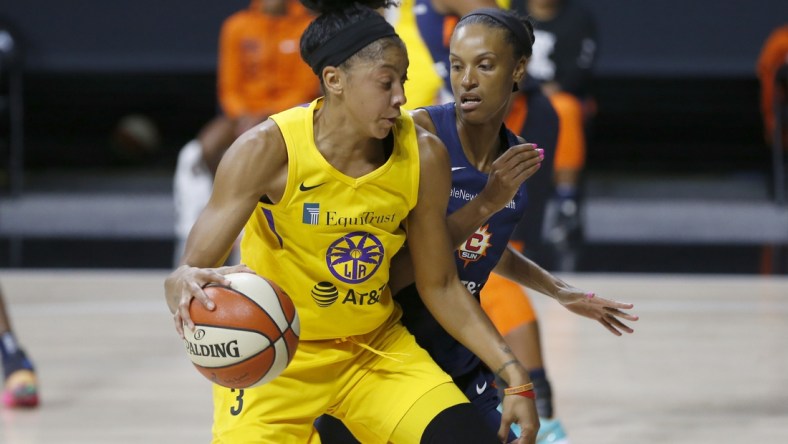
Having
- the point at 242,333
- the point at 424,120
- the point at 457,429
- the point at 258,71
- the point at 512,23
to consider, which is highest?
the point at 258,71

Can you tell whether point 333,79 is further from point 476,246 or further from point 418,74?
point 418,74

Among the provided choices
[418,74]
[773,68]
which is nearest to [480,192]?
[418,74]

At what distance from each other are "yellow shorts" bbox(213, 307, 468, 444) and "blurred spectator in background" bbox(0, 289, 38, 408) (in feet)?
6.70

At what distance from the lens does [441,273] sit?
9.92 feet

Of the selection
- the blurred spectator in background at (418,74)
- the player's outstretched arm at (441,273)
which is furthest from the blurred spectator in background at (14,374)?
the player's outstretched arm at (441,273)

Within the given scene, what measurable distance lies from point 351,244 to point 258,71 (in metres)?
6.20

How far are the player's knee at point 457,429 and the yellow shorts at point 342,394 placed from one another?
0.06 feet

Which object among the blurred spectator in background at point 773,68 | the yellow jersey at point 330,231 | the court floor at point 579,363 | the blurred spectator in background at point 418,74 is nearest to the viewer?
the yellow jersey at point 330,231

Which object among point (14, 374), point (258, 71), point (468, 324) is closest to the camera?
point (468, 324)

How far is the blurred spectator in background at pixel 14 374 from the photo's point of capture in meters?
4.87

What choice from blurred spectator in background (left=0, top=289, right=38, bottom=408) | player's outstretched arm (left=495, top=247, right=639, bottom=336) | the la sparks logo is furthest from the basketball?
blurred spectator in background (left=0, top=289, right=38, bottom=408)

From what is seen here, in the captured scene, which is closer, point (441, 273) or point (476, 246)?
point (441, 273)

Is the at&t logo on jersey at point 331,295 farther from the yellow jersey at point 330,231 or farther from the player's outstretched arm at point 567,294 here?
the player's outstretched arm at point 567,294

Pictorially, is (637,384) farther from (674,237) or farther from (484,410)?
(674,237)
